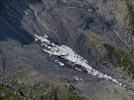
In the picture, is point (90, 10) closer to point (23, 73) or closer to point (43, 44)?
point (43, 44)

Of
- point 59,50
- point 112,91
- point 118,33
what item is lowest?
point 112,91

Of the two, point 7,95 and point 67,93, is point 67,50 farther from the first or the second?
point 7,95

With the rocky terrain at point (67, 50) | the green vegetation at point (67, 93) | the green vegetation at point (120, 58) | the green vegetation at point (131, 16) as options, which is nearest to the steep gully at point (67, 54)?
the rocky terrain at point (67, 50)

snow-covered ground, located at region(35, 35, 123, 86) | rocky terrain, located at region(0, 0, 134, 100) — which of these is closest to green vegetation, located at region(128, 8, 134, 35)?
rocky terrain, located at region(0, 0, 134, 100)

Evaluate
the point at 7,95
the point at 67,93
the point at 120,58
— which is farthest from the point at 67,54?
the point at 7,95

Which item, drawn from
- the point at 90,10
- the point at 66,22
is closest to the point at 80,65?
the point at 66,22

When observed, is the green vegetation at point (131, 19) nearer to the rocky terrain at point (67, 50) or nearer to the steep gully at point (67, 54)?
the rocky terrain at point (67, 50)

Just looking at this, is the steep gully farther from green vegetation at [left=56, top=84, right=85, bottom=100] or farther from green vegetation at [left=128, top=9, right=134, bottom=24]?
green vegetation at [left=128, top=9, right=134, bottom=24]
